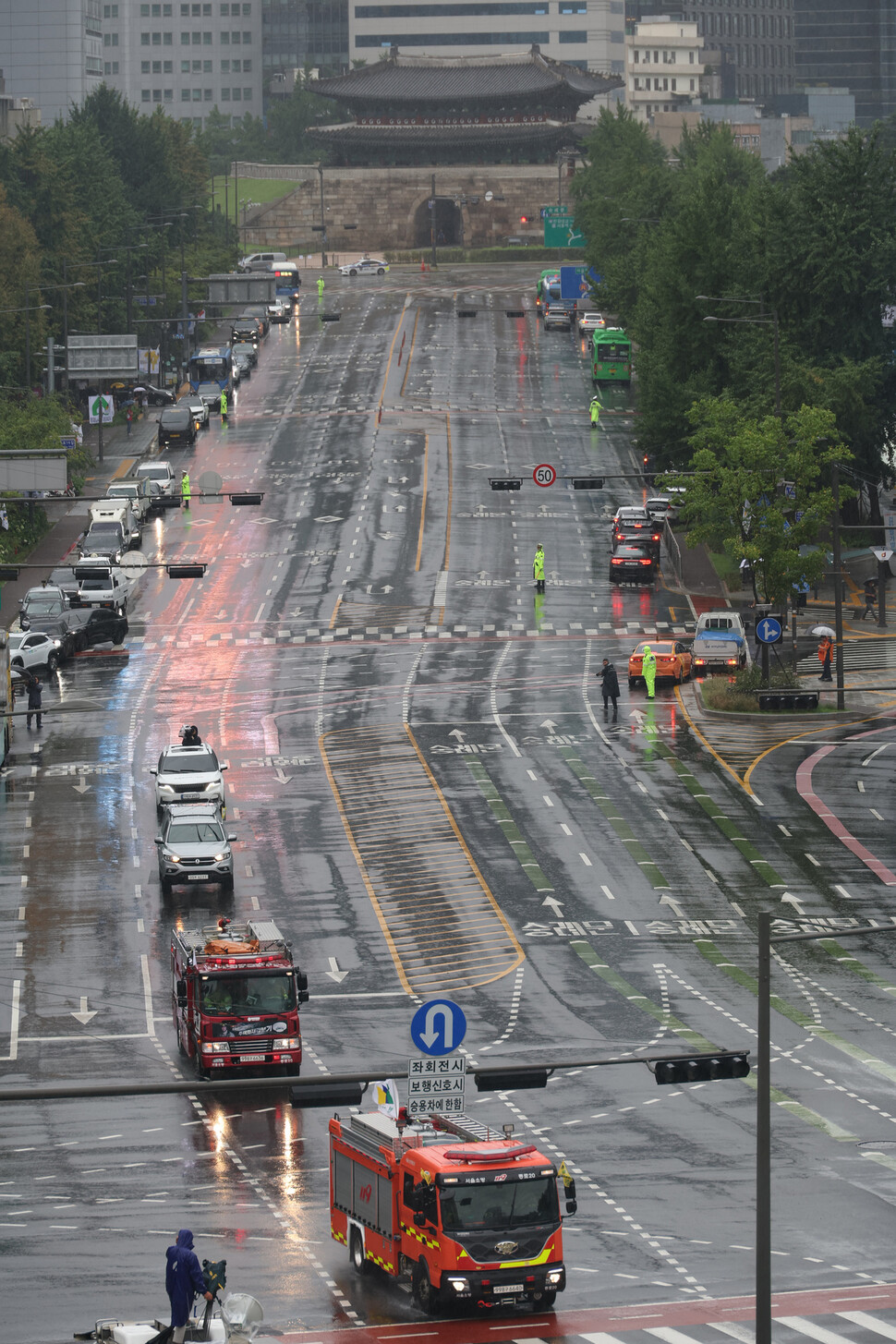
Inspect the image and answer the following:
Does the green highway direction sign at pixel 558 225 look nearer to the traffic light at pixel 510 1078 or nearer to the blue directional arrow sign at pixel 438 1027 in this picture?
the blue directional arrow sign at pixel 438 1027

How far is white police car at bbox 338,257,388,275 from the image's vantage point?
190000 millimetres

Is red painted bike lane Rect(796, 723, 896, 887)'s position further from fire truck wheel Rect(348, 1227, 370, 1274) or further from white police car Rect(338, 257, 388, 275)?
white police car Rect(338, 257, 388, 275)

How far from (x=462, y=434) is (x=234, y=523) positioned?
62.2 ft

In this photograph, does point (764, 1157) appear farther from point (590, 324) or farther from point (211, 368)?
point (590, 324)

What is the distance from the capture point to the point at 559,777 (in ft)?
207

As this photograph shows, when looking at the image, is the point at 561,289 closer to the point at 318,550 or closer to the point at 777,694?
the point at 318,550

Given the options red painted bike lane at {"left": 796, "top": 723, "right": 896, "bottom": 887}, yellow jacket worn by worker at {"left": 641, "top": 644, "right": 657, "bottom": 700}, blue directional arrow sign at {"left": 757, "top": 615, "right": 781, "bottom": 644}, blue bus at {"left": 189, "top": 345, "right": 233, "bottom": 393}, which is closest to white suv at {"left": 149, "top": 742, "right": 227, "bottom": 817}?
red painted bike lane at {"left": 796, "top": 723, "right": 896, "bottom": 887}

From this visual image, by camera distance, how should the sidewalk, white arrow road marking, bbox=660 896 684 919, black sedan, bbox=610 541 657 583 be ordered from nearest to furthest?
white arrow road marking, bbox=660 896 684 919 → black sedan, bbox=610 541 657 583 → the sidewalk

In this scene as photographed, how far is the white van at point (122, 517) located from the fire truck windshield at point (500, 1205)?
2707 inches

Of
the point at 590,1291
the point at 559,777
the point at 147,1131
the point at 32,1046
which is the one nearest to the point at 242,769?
the point at 559,777

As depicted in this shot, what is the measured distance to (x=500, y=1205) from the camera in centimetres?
2762

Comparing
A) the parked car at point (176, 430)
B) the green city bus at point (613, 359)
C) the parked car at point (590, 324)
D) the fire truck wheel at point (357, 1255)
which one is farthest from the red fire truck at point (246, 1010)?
the parked car at point (590, 324)

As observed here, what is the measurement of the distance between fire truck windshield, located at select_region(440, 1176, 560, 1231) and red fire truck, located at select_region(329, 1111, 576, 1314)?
0.04ft

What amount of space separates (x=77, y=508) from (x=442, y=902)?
5799 centimetres
